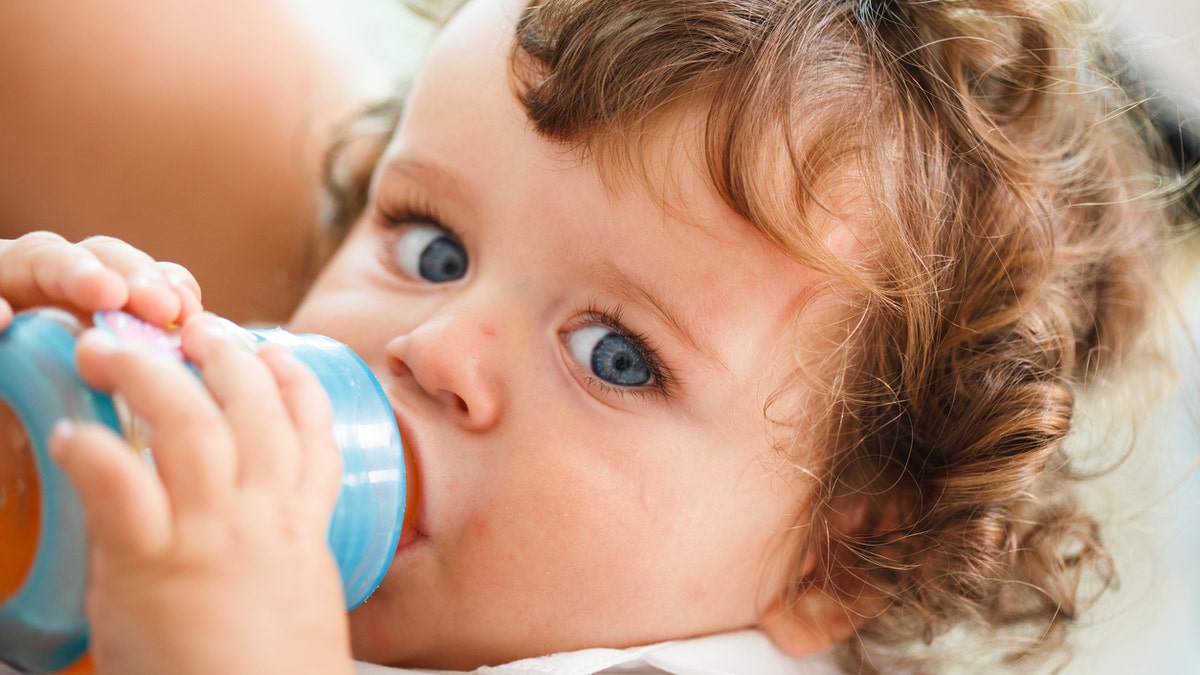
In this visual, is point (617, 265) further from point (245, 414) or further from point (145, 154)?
point (145, 154)

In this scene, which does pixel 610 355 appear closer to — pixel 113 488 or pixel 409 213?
pixel 409 213

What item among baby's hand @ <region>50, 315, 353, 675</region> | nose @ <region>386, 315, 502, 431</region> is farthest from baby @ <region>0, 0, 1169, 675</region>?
baby's hand @ <region>50, 315, 353, 675</region>

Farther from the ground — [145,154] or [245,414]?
[245,414]

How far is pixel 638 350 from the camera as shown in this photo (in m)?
0.85

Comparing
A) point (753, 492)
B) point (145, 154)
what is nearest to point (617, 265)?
point (753, 492)

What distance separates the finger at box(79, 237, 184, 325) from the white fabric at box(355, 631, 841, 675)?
0.39 meters

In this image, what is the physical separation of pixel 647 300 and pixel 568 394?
0.10 m

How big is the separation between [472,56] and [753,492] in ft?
1.45

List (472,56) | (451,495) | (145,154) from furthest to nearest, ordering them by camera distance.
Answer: (145,154)
(472,56)
(451,495)

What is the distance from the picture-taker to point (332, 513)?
26.4 inches

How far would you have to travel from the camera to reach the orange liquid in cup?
1.82 ft

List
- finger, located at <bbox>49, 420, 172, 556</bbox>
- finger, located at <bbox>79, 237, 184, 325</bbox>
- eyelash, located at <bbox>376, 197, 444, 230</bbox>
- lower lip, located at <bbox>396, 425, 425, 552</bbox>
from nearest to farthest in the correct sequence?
Result: finger, located at <bbox>49, 420, 172, 556</bbox> < finger, located at <bbox>79, 237, 184, 325</bbox> < lower lip, located at <bbox>396, 425, 425, 552</bbox> < eyelash, located at <bbox>376, 197, 444, 230</bbox>

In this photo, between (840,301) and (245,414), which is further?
(840,301)

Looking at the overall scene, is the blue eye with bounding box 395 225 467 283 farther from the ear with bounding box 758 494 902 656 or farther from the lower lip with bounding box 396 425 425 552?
the ear with bounding box 758 494 902 656
